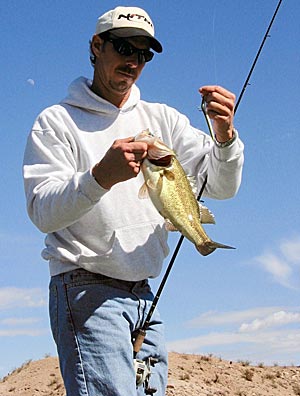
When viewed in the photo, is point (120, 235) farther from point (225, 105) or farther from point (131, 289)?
point (225, 105)

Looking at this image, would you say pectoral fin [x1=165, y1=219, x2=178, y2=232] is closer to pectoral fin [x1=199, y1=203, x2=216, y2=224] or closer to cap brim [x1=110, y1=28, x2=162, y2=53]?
pectoral fin [x1=199, y1=203, x2=216, y2=224]

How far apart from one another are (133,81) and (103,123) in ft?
1.15

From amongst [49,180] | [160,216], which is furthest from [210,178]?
[49,180]

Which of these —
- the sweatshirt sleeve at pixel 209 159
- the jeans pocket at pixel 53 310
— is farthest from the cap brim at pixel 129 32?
the jeans pocket at pixel 53 310

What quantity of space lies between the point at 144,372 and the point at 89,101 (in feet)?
6.09

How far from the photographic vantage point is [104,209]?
529cm

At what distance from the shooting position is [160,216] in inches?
217

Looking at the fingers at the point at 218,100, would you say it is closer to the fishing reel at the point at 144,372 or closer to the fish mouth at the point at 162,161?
the fish mouth at the point at 162,161

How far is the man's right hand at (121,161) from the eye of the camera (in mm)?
4559

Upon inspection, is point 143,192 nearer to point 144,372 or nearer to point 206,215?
point 206,215

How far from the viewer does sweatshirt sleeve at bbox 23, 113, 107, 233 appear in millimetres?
4789

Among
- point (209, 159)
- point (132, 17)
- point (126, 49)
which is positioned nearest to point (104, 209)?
point (209, 159)

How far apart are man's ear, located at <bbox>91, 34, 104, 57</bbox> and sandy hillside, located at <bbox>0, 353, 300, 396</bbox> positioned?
16.4 metres

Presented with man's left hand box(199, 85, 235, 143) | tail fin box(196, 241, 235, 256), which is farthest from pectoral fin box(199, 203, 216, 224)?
man's left hand box(199, 85, 235, 143)
